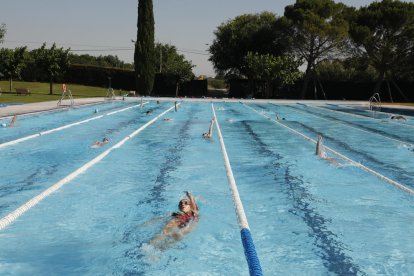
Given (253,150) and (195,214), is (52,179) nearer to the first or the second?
(195,214)

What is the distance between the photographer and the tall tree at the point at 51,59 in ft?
132

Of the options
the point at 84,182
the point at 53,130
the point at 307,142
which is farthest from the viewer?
the point at 53,130

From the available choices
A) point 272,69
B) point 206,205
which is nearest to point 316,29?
point 272,69

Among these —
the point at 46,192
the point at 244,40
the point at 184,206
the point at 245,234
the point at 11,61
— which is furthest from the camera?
the point at 244,40

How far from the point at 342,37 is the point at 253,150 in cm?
3433

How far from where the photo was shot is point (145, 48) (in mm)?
45000

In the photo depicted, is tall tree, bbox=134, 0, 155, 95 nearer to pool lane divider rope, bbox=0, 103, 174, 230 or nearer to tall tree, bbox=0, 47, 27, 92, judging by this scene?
tall tree, bbox=0, 47, 27, 92

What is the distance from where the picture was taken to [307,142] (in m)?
15.1

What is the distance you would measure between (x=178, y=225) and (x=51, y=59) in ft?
123

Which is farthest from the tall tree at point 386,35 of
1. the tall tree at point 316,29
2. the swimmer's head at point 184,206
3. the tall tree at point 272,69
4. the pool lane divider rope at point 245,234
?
the swimmer's head at point 184,206

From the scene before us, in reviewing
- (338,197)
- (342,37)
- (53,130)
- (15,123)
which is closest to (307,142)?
(338,197)

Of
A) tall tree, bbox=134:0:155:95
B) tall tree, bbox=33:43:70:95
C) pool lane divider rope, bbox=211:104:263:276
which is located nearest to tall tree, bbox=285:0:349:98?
tall tree, bbox=134:0:155:95

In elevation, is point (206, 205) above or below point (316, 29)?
below

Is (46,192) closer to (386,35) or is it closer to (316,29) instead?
(316,29)
